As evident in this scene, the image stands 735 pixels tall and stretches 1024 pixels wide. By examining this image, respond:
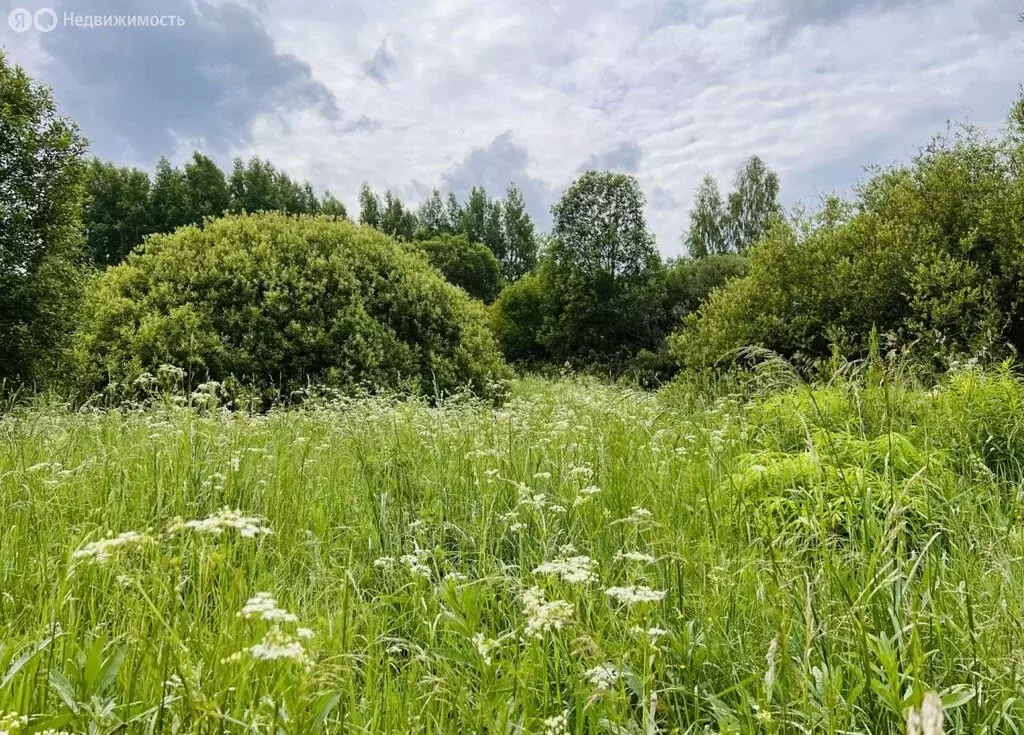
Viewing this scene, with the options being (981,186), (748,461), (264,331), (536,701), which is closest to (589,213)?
(981,186)

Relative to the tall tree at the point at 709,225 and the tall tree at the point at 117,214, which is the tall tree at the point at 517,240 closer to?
the tall tree at the point at 709,225

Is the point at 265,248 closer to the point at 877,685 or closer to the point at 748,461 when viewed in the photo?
the point at 748,461

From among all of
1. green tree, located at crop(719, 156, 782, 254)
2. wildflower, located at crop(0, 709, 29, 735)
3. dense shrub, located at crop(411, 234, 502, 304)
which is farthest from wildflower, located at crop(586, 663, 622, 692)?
green tree, located at crop(719, 156, 782, 254)

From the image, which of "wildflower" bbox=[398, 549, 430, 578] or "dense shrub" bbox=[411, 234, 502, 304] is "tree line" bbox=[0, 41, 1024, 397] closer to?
"wildflower" bbox=[398, 549, 430, 578]

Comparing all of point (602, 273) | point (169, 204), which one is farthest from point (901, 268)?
point (169, 204)

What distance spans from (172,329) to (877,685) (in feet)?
32.2

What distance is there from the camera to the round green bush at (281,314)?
9.12 meters

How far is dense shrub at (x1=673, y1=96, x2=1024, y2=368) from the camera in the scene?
906 cm

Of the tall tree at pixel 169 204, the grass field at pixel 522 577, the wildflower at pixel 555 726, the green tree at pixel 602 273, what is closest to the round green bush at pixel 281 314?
the grass field at pixel 522 577

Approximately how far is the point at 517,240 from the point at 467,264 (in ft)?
42.0

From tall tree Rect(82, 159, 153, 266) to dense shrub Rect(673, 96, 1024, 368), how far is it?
4042cm

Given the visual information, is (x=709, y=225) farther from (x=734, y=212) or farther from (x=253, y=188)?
(x=253, y=188)

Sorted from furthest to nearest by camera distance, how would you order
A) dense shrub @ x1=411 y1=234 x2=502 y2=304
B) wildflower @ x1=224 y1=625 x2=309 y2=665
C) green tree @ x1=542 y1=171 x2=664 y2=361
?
dense shrub @ x1=411 y1=234 x2=502 y2=304 < green tree @ x1=542 y1=171 x2=664 y2=361 < wildflower @ x1=224 y1=625 x2=309 y2=665

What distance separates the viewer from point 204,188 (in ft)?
141
